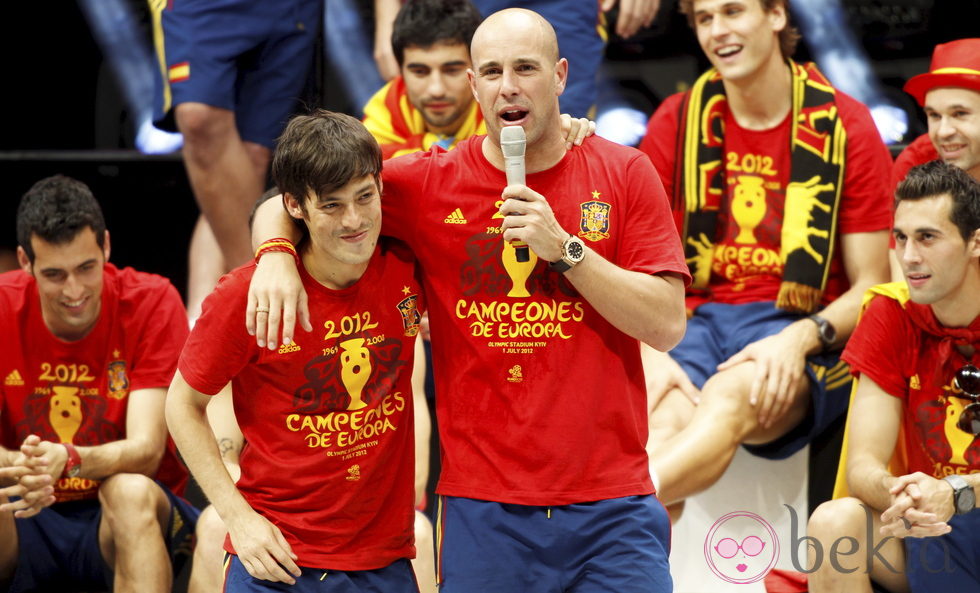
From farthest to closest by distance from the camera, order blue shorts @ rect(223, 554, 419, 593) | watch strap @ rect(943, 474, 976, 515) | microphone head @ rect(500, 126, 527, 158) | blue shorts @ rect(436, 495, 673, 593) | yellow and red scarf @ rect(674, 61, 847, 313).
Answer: yellow and red scarf @ rect(674, 61, 847, 313)
watch strap @ rect(943, 474, 976, 515)
blue shorts @ rect(223, 554, 419, 593)
blue shorts @ rect(436, 495, 673, 593)
microphone head @ rect(500, 126, 527, 158)

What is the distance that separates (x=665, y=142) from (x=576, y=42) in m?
0.51

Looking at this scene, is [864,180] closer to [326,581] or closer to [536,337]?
[536,337]

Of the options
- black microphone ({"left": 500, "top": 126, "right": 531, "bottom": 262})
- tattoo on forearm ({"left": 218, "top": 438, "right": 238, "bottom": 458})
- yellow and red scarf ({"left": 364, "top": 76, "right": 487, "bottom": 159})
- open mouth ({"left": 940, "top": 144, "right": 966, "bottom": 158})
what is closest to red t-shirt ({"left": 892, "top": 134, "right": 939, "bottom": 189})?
open mouth ({"left": 940, "top": 144, "right": 966, "bottom": 158})

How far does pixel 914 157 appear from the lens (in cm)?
418

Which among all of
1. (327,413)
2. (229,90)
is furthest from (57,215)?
(327,413)

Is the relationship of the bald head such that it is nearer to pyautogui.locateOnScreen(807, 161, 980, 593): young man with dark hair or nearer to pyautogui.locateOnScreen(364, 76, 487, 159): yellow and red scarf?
pyautogui.locateOnScreen(807, 161, 980, 593): young man with dark hair

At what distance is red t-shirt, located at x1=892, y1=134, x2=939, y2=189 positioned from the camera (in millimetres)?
4141

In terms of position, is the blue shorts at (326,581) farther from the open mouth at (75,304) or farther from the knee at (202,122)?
the knee at (202,122)

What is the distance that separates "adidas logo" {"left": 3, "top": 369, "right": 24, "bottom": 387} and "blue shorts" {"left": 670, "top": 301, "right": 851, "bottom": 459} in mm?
2029

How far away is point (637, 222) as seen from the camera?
9.32ft

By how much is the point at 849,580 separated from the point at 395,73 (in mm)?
2519

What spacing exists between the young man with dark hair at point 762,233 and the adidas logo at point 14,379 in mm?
1922

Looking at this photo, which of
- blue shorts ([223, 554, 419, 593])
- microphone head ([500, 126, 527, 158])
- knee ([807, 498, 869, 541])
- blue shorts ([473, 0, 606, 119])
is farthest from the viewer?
blue shorts ([473, 0, 606, 119])

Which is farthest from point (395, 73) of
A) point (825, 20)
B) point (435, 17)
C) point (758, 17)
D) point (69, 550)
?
point (69, 550)
